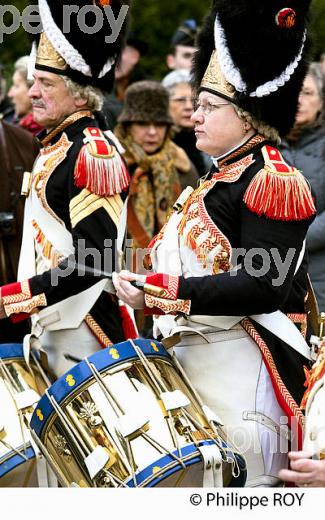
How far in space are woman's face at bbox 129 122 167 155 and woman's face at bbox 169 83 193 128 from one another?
84 cm

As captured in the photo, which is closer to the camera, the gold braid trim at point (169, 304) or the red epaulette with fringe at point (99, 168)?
the gold braid trim at point (169, 304)

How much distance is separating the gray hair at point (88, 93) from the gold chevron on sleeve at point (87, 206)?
478mm

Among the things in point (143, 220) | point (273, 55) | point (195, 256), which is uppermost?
point (273, 55)

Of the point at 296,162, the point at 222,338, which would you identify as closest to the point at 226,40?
the point at 222,338

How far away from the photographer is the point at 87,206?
492 centimetres

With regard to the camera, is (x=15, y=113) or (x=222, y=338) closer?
(x=222, y=338)

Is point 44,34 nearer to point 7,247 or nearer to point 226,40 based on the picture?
point 226,40

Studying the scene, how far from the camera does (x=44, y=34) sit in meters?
5.19

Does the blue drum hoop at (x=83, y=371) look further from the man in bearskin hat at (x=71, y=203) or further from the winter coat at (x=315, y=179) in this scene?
the winter coat at (x=315, y=179)

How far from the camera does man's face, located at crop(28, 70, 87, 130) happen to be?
517cm

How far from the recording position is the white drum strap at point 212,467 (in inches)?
158

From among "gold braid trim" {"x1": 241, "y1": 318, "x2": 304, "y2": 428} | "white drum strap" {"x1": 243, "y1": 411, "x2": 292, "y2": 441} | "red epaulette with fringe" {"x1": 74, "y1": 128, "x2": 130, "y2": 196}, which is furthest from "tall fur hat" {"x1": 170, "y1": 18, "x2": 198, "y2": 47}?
"white drum strap" {"x1": 243, "y1": 411, "x2": 292, "y2": 441}

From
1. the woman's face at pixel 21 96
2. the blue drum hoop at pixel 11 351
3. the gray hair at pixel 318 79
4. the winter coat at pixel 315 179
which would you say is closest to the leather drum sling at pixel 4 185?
the winter coat at pixel 315 179
